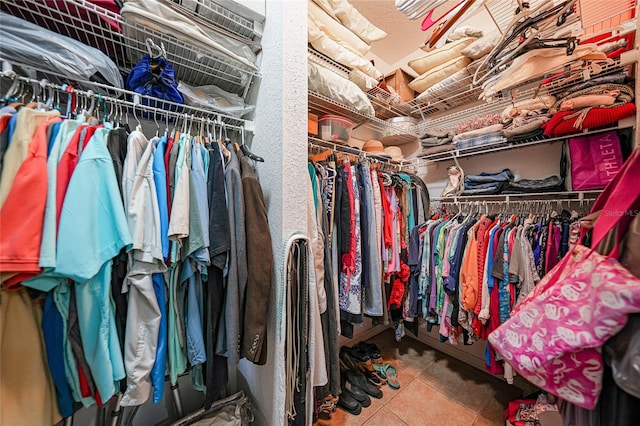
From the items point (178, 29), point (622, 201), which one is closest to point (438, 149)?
point (622, 201)

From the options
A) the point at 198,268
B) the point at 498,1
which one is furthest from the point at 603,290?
the point at 498,1

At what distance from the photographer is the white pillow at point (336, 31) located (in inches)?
52.2

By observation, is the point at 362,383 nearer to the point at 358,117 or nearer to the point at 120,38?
the point at 358,117

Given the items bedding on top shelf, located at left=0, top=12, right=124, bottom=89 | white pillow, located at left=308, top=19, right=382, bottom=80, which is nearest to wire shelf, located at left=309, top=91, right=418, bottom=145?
white pillow, located at left=308, top=19, right=382, bottom=80

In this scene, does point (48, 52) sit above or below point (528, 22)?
below

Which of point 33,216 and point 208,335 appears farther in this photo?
point 208,335

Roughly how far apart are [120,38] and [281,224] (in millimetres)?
1022

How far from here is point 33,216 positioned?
0.52 m

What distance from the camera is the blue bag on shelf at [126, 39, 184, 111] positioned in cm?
80

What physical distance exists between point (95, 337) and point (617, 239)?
4.29 ft

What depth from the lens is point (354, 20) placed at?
1.48 m

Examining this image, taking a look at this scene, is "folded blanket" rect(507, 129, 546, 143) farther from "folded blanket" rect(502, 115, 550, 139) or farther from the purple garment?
the purple garment

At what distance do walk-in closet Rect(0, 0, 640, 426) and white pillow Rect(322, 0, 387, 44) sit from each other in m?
0.01

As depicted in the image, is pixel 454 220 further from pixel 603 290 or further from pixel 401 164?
pixel 603 290
